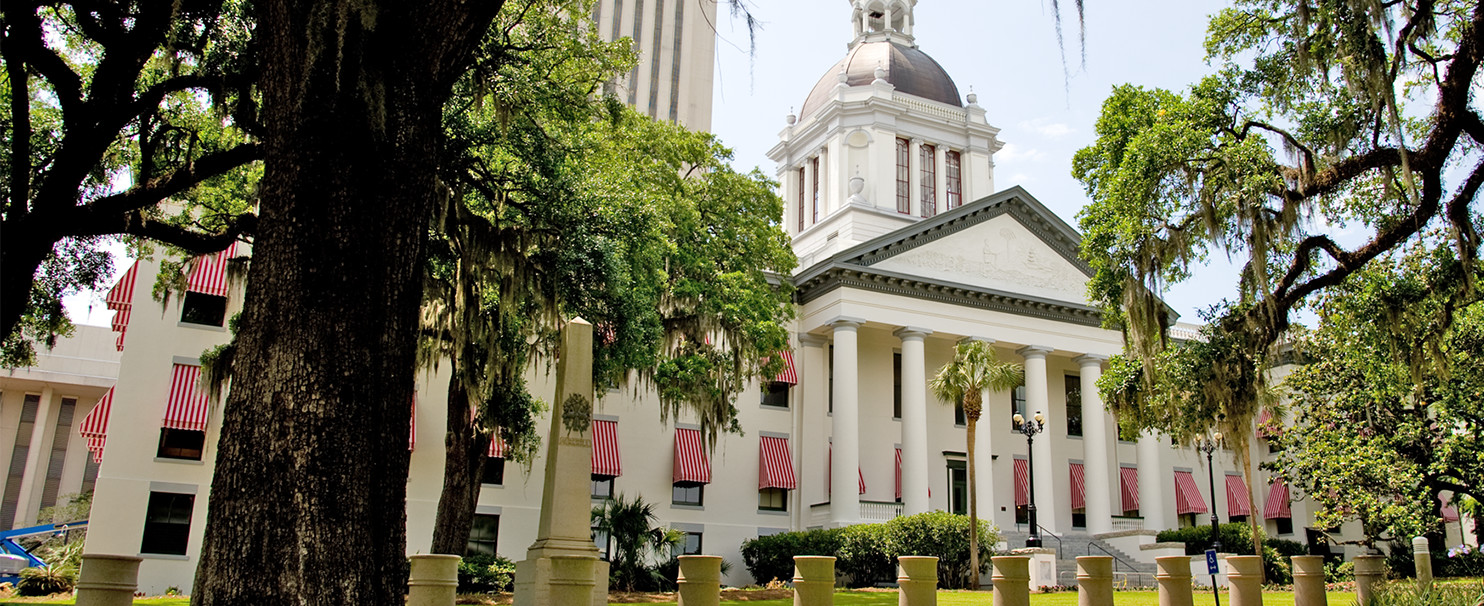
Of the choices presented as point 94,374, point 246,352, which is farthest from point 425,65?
point 94,374

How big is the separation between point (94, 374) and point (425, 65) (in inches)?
2210

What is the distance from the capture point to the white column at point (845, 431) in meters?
31.7

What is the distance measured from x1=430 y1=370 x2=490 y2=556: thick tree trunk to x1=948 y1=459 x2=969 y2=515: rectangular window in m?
19.2

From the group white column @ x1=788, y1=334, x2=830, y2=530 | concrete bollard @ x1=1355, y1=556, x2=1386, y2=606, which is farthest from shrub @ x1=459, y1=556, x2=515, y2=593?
concrete bollard @ x1=1355, y1=556, x2=1386, y2=606

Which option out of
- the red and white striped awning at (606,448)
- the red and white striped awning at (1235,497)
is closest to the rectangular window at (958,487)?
the red and white striped awning at (1235,497)

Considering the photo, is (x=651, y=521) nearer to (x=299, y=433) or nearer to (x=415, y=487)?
(x=415, y=487)

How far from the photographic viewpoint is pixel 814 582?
12.1 m

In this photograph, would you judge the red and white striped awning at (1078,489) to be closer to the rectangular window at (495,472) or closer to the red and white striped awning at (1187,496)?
the red and white striped awning at (1187,496)

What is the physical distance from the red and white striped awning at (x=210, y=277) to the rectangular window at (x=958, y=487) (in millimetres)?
23249

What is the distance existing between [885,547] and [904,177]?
21053 millimetres

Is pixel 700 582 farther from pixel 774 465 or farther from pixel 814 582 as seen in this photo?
pixel 774 465

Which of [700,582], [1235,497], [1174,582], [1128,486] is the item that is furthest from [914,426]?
[700,582]

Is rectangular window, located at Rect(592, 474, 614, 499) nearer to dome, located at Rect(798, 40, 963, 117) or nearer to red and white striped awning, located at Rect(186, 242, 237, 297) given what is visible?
red and white striped awning, located at Rect(186, 242, 237, 297)

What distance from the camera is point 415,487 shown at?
2844 cm
